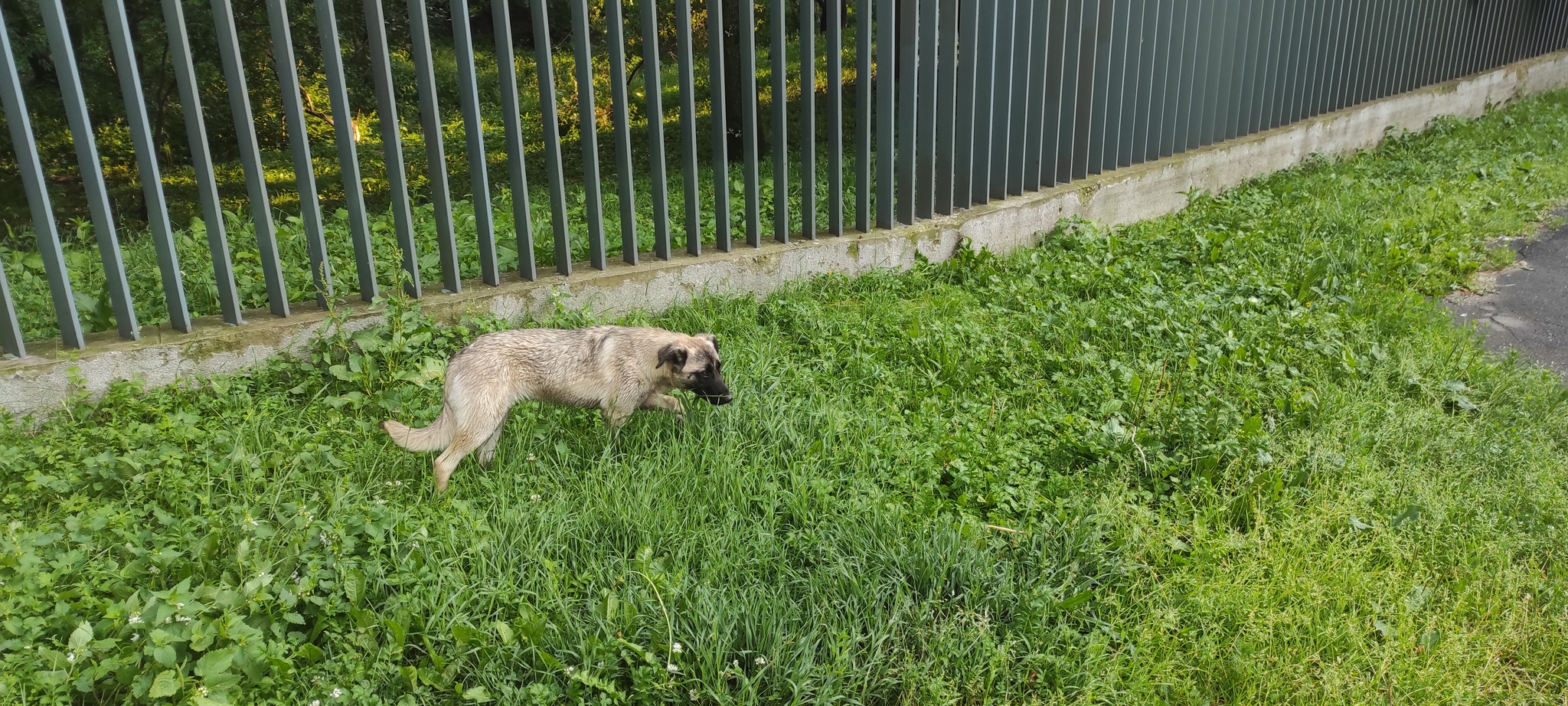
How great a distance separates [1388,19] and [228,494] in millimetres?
12360

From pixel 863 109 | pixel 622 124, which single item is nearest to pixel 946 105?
pixel 863 109

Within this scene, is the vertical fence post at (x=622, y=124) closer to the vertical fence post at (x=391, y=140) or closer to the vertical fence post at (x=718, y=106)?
the vertical fence post at (x=718, y=106)

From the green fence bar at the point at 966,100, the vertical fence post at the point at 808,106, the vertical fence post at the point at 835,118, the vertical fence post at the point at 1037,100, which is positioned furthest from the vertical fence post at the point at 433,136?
the vertical fence post at the point at 1037,100

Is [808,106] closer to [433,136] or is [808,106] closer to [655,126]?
[655,126]

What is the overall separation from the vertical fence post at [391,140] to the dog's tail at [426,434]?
1235 millimetres

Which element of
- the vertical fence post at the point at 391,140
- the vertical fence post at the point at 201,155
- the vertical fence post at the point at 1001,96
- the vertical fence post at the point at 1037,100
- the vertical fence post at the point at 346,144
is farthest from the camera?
the vertical fence post at the point at 1037,100

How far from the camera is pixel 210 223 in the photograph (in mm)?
4555

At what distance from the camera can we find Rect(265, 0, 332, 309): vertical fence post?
4531 mm

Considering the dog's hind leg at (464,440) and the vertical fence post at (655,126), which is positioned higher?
the vertical fence post at (655,126)

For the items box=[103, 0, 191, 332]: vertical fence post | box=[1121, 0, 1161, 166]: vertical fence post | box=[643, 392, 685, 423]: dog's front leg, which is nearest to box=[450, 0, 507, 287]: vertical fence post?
box=[103, 0, 191, 332]: vertical fence post

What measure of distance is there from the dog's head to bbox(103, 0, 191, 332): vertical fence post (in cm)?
233

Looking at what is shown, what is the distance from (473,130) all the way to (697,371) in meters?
1.89

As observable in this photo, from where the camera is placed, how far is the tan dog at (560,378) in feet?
12.4

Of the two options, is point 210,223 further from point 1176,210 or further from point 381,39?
point 1176,210
